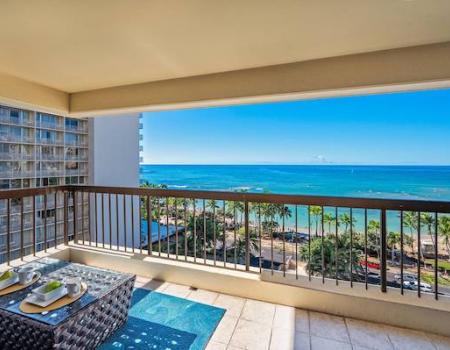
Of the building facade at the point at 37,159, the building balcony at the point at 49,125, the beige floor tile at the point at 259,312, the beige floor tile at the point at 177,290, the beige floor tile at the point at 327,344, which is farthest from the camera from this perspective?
the building balcony at the point at 49,125

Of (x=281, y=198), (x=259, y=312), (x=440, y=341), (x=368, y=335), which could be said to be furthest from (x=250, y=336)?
(x=440, y=341)

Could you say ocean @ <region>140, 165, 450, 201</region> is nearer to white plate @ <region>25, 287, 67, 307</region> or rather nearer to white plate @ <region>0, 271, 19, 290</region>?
white plate @ <region>0, 271, 19, 290</region>

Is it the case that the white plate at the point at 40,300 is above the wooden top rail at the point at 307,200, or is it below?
below

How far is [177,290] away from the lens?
8.84 feet

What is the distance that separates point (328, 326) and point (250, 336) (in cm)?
69

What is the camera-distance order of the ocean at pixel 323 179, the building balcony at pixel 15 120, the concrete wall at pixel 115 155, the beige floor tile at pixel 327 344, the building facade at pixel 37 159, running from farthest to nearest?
the ocean at pixel 323 179 → the concrete wall at pixel 115 155 → the building facade at pixel 37 159 → the building balcony at pixel 15 120 → the beige floor tile at pixel 327 344

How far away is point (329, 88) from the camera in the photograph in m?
2.46

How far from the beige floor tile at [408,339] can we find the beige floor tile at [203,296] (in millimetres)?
1555

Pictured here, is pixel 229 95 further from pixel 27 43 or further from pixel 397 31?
pixel 27 43

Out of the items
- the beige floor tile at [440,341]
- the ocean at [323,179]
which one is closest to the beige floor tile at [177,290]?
the beige floor tile at [440,341]

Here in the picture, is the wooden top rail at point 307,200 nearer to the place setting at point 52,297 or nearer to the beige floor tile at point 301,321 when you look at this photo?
the beige floor tile at point 301,321

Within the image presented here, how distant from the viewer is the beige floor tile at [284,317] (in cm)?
211

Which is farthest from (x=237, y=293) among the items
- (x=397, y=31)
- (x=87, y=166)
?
(x=87, y=166)

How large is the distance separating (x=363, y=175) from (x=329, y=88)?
→ 24.4 m
